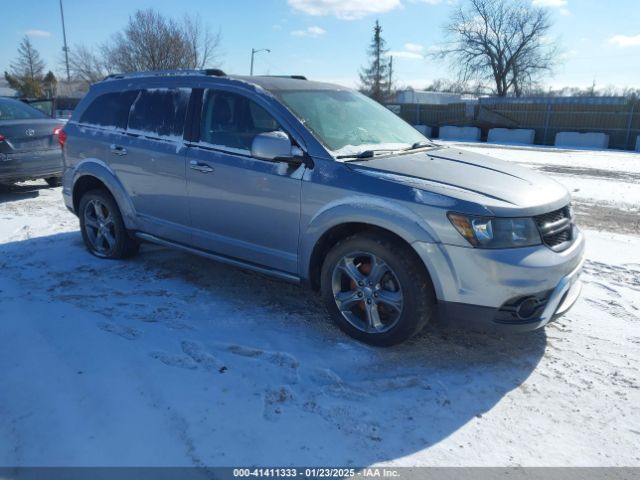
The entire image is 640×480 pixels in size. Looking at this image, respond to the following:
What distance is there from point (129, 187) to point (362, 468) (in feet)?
11.7

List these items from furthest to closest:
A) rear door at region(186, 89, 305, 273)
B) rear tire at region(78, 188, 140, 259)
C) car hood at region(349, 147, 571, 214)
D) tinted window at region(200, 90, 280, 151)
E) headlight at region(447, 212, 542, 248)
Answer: rear tire at region(78, 188, 140, 259) → tinted window at region(200, 90, 280, 151) → rear door at region(186, 89, 305, 273) → car hood at region(349, 147, 571, 214) → headlight at region(447, 212, 542, 248)

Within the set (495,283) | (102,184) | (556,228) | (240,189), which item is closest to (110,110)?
(102,184)

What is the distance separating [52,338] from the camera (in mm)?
3617

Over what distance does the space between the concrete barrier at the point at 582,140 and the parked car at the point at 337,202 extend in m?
21.3

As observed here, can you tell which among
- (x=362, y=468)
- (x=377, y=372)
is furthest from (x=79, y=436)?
(x=377, y=372)

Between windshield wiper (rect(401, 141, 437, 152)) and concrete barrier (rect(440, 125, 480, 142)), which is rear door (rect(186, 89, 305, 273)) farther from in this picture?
concrete barrier (rect(440, 125, 480, 142))

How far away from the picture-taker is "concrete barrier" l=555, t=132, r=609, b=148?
2241 cm

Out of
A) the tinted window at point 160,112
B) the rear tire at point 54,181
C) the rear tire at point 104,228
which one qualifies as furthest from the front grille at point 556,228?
the rear tire at point 54,181

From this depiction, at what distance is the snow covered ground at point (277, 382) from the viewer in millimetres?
2592

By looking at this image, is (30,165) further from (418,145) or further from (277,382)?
(277,382)

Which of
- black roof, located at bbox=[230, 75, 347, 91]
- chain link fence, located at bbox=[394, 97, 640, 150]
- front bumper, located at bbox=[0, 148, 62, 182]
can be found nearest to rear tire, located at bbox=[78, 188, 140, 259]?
black roof, located at bbox=[230, 75, 347, 91]

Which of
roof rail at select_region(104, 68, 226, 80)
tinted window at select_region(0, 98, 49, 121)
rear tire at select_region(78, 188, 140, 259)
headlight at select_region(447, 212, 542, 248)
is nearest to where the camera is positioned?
headlight at select_region(447, 212, 542, 248)

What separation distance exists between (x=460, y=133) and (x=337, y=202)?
25.6 metres

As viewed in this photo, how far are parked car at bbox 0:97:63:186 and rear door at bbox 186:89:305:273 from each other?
4.99 meters
